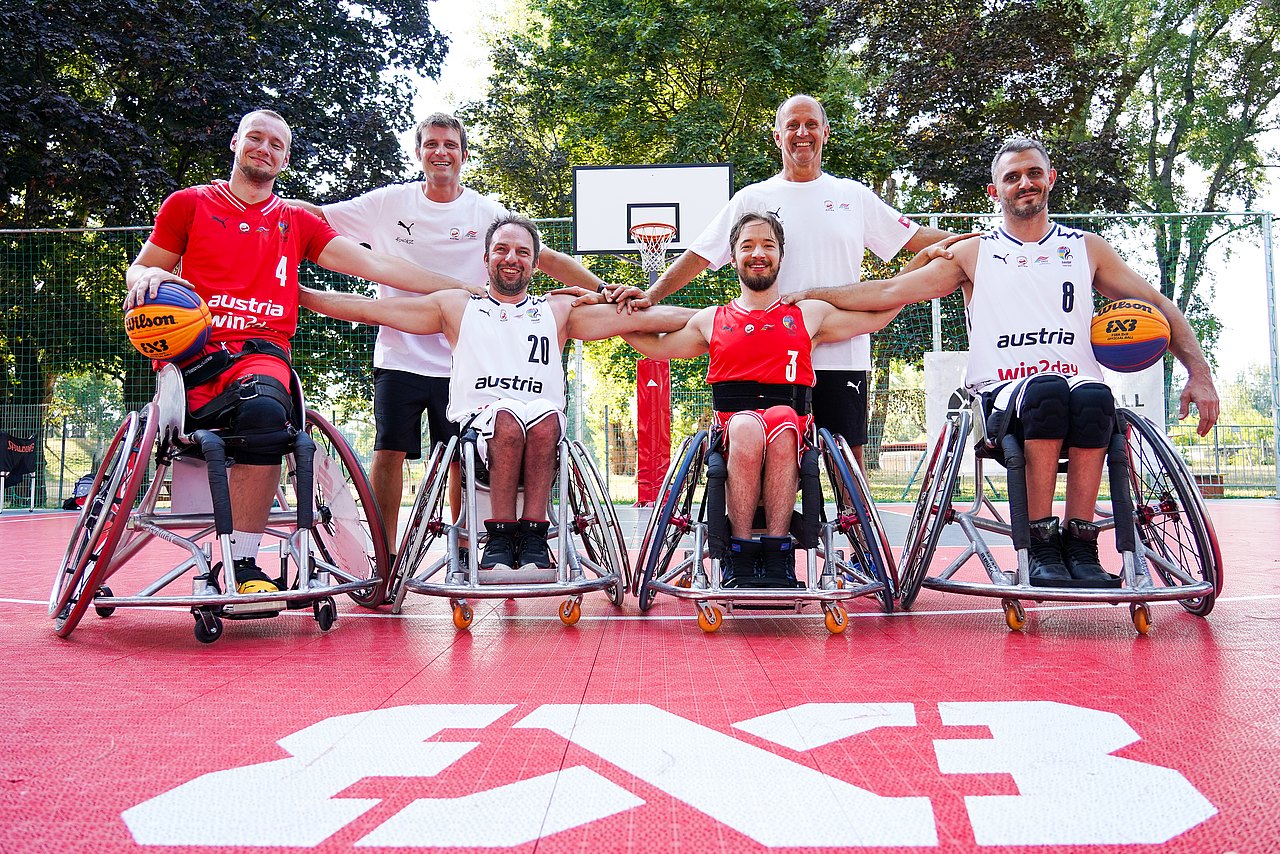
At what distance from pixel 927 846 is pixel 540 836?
501 millimetres

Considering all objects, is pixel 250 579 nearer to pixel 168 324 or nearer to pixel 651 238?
pixel 168 324

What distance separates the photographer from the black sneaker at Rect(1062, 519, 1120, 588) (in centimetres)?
286

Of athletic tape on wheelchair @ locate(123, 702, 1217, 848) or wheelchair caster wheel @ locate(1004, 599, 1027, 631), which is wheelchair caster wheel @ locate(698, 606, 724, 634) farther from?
athletic tape on wheelchair @ locate(123, 702, 1217, 848)

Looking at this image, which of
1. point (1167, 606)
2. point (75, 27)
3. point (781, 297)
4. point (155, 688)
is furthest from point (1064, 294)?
point (75, 27)

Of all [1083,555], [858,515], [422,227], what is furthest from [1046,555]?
[422,227]

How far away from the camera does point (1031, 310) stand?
3.26m

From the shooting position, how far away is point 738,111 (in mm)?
18219

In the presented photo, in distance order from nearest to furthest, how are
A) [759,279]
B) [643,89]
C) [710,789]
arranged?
[710,789] → [759,279] → [643,89]

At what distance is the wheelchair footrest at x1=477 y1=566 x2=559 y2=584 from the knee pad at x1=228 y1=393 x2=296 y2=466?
0.75 metres

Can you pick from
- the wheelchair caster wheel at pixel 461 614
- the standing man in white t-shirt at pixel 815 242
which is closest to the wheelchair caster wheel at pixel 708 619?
the wheelchair caster wheel at pixel 461 614

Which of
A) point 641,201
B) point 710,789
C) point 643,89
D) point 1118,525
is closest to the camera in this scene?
point 710,789

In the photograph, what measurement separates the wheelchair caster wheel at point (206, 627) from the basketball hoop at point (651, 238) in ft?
22.2

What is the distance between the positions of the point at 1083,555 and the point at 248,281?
279cm

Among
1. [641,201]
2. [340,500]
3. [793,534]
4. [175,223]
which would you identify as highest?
[641,201]
